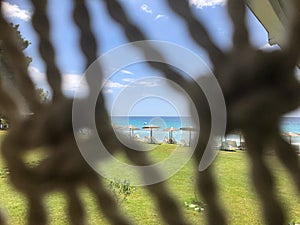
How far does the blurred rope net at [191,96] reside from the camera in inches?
6.9

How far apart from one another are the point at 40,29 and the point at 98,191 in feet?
0.34

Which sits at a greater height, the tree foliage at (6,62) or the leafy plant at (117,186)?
the tree foliage at (6,62)

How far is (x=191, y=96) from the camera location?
186 millimetres

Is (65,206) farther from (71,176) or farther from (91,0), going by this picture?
(91,0)

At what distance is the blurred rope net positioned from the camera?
18cm

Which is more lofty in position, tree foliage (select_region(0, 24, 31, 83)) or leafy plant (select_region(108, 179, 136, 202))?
tree foliage (select_region(0, 24, 31, 83))

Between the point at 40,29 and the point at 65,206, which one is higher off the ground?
the point at 40,29

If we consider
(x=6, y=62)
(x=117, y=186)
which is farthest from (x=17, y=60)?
(x=117, y=186)

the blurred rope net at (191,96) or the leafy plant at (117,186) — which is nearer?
the blurred rope net at (191,96)

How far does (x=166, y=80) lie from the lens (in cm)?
20

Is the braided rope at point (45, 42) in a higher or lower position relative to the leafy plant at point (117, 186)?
higher

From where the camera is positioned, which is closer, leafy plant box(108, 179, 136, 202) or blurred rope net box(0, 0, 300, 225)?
blurred rope net box(0, 0, 300, 225)

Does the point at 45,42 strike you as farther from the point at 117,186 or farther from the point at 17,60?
the point at 117,186

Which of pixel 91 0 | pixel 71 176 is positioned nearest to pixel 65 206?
pixel 71 176
